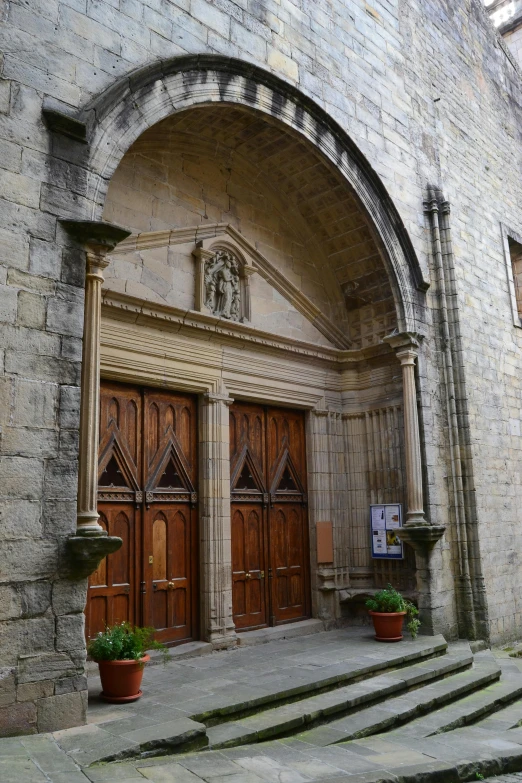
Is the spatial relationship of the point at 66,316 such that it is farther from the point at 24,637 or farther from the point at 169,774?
the point at 169,774

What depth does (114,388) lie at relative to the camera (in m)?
6.01

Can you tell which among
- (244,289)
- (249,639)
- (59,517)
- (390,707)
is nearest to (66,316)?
(59,517)

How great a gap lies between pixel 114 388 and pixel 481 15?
→ 29.0 feet

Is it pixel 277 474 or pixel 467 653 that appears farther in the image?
pixel 277 474

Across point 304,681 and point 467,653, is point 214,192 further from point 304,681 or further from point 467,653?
point 467,653

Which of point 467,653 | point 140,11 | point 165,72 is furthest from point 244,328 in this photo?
point 467,653

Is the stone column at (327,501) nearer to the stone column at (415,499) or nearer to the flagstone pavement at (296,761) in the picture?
the stone column at (415,499)

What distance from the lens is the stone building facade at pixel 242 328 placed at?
4152 mm

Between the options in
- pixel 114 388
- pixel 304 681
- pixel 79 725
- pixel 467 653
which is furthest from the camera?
pixel 467 653

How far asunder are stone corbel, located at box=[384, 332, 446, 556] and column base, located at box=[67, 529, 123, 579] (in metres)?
3.96

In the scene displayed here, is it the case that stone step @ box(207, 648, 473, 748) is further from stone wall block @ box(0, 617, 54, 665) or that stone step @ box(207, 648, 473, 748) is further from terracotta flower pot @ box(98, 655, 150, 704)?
stone wall block @ box(0, 617, 54, 665)

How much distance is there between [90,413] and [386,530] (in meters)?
4.32

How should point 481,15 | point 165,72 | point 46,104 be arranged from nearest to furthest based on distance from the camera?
1. point 46,104
2. point 165,72
3. point 481,15

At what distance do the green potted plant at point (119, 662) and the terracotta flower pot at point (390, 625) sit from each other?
2.92 meters
